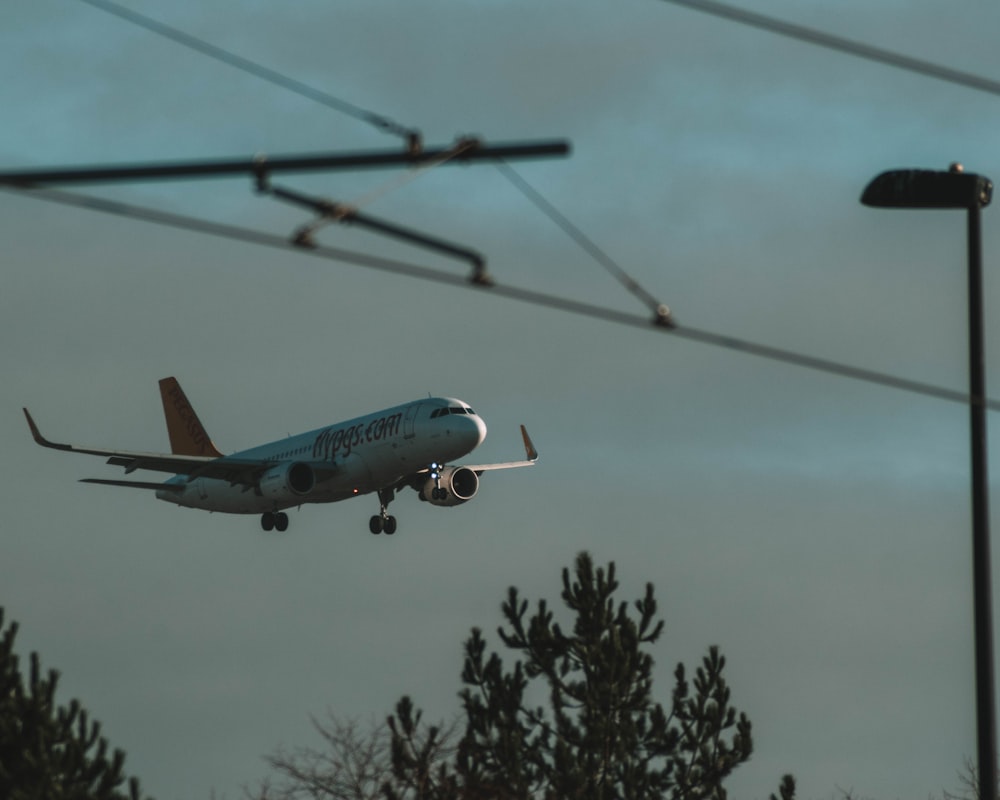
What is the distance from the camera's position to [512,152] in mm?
13875

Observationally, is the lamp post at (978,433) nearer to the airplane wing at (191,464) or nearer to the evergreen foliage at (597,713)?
the evergreen foliage at (597,713)

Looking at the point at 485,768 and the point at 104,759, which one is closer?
the point at 104,759

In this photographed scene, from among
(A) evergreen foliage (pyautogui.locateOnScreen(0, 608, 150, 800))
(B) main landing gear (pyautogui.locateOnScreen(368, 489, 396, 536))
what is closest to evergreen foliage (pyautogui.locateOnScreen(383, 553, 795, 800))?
(A) evergreen foliage (pyautogui.locateOnScreen(0, 608, 150, 800))

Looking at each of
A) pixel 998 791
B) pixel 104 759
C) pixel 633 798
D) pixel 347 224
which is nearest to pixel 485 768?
pixel 633 798

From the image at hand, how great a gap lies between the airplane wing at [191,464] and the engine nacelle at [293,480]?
2724mm

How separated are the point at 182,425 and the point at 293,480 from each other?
23.2m

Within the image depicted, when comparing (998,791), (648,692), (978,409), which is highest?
(648,692)

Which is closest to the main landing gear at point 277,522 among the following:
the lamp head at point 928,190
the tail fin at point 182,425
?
the tail fin at point 182,425

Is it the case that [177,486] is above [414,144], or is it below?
above

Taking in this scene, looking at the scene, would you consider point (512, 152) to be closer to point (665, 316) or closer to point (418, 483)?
point (665, 316)

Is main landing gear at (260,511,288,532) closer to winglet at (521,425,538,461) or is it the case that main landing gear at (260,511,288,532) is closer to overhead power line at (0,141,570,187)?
winglet at (521,425,538,461)

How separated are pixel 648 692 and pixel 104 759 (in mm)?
12652

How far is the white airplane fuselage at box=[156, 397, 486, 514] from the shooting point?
63094 mm

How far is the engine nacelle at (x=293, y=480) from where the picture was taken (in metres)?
66.9
